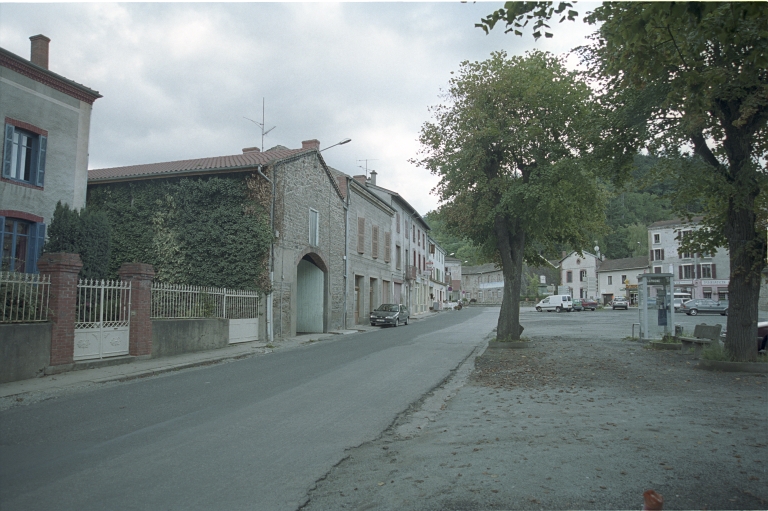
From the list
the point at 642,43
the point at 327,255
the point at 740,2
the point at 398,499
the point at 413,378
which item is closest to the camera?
the point at 398,499

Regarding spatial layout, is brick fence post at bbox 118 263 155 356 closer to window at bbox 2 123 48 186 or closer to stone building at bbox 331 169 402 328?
window at bbox 2 123 48 186

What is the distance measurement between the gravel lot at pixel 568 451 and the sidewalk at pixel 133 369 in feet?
21.4

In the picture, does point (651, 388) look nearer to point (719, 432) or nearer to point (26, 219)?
point (719, 432)

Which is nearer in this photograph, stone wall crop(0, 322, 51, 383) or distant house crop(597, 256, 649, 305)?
stone wall crop(0, 322, 51, 383)

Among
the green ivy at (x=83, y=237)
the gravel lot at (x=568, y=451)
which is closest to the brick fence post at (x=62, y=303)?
the green ivy at (x=83, y=237)

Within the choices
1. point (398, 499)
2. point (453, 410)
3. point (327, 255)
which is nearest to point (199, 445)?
point (398, 499)

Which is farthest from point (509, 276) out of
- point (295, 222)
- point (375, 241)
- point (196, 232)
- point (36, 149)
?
point (375, 241)

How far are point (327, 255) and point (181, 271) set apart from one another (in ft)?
24.0

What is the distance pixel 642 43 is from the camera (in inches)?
257

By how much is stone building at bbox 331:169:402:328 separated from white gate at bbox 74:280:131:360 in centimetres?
1624

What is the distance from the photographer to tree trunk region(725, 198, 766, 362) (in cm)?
1141

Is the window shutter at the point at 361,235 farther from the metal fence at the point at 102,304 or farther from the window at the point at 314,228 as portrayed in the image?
the metal fence at the point at 102,304

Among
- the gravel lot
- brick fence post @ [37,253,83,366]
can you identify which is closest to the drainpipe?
brick fence post @ [37,253,83,366]

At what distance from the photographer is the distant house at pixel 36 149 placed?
15.8 meters
